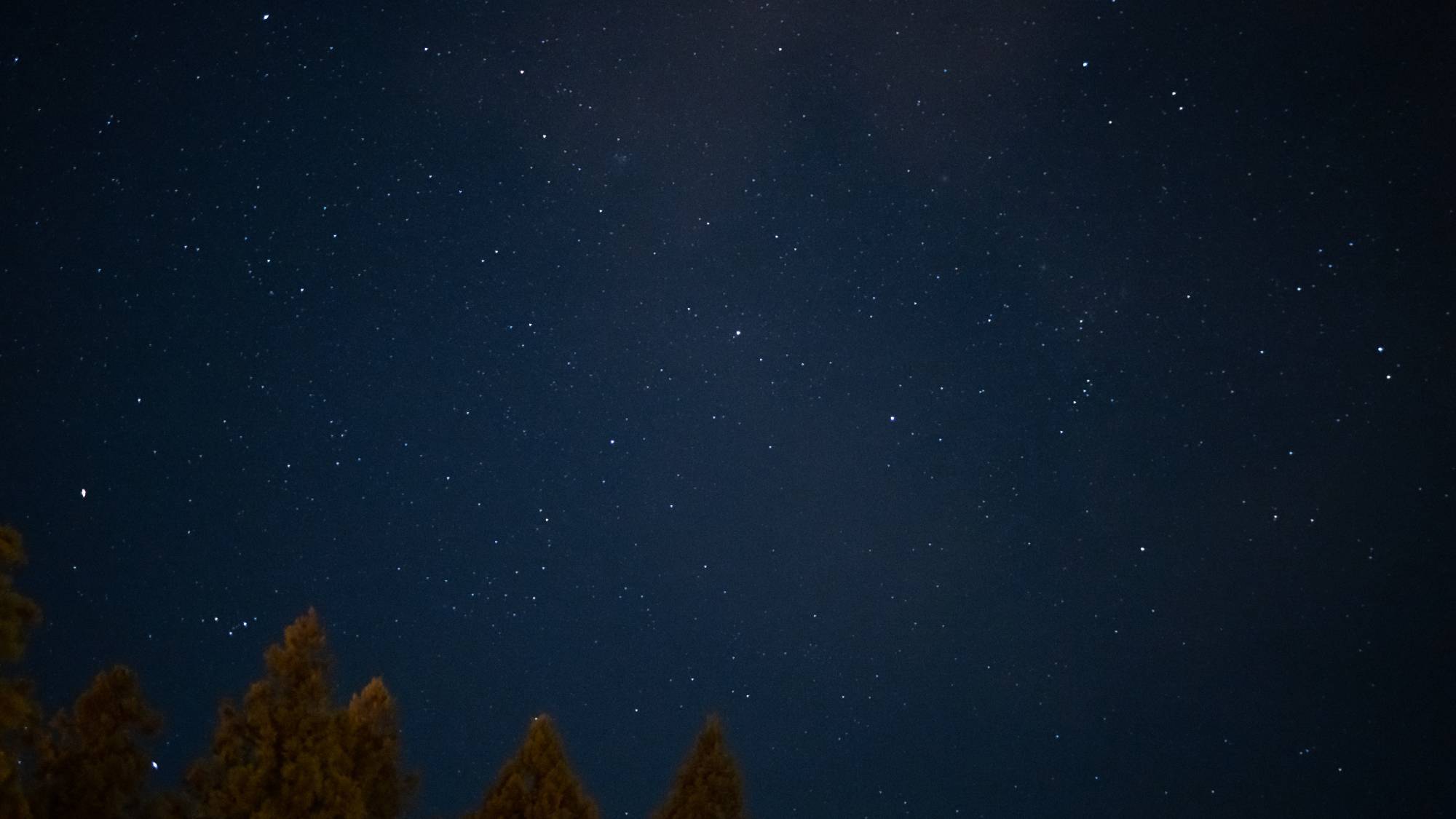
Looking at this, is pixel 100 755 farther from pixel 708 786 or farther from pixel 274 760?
pixel 708 786

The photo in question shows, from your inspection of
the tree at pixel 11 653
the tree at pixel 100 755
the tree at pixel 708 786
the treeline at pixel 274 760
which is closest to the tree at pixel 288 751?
the treeline at pixel 274 760

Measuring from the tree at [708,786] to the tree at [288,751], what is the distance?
3111 mm

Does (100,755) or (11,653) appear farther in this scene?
(100,755)

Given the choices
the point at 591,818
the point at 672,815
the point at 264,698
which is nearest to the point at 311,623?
the point at 264,698

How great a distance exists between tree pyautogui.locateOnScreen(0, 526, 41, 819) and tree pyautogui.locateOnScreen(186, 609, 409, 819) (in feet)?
4.90

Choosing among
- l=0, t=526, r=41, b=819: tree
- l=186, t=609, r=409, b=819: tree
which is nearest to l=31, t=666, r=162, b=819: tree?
l=186, t=609, r=409, b=819: tree

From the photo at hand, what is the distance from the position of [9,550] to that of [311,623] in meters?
2.35

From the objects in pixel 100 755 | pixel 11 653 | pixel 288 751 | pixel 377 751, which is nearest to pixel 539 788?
pixel 377 751

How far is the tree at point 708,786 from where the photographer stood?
33.6 ft

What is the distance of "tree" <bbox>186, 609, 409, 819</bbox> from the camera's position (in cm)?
818

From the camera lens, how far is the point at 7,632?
6848mm

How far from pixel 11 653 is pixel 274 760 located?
7.05 ft

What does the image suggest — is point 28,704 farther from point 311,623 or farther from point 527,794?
point 527,794

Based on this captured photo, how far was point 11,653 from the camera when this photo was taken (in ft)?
22.6
